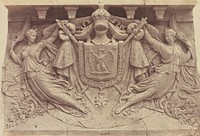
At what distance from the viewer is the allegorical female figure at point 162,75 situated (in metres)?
4.61

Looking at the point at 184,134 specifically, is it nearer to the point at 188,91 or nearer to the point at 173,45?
the point at 188,91

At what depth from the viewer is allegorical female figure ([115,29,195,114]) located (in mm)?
4609

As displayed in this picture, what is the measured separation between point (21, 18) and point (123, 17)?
1064 mm

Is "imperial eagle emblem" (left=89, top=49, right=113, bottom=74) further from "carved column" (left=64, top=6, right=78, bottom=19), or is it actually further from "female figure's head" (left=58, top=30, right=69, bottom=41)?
"carved column" (left=64, top=6, right=78, bottom=19)

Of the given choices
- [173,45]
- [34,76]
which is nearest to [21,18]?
[34,76]

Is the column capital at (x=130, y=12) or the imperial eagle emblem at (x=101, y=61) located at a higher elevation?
the column capital at (x=130, y=12)

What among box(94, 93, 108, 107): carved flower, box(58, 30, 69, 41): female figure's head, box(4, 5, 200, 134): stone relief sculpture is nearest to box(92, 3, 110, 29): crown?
box(4, 5, 200, 134): stone relief sculpture

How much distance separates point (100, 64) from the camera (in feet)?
15.1

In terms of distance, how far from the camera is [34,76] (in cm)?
461

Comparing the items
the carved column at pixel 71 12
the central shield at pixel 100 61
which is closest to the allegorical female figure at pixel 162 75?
the central shield at pixel 100 61

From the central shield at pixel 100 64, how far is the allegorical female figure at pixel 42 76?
24 centimetres

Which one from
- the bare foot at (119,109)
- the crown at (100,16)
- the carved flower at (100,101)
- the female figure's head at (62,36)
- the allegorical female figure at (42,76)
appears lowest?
the bare foot at (119,109)

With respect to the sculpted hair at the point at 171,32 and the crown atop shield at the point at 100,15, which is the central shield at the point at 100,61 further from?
the sculpted hair at the point at 171,32

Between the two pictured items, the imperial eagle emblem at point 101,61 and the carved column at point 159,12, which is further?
the carved column at point 159,12
